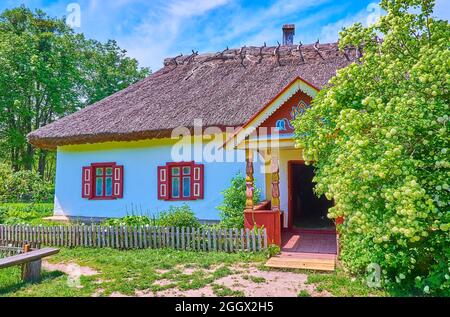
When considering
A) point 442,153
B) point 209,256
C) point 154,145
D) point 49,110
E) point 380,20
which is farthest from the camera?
point 49,110

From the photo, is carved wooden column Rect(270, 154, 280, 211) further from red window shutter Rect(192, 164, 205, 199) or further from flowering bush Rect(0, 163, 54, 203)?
flowering bush Rect(0, 163, 54, 203)

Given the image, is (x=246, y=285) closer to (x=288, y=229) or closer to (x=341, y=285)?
(x=341, y=285)

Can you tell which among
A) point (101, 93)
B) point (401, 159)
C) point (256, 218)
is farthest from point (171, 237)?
point (101, 93)

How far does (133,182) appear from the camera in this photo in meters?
11.9

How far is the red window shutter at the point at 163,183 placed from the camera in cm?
1138

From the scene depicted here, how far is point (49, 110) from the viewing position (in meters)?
27.5

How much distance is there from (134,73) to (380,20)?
28.1 m

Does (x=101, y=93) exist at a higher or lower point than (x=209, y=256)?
higher

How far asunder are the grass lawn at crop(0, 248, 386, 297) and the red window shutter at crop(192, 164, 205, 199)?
376cm

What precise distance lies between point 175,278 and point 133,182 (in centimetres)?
667

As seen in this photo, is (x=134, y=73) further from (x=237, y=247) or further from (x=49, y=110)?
(x=237, y=247)

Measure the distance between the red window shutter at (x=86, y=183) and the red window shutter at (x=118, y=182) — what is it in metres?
1.02

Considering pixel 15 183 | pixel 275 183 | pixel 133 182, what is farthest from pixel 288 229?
pixel 15 183
